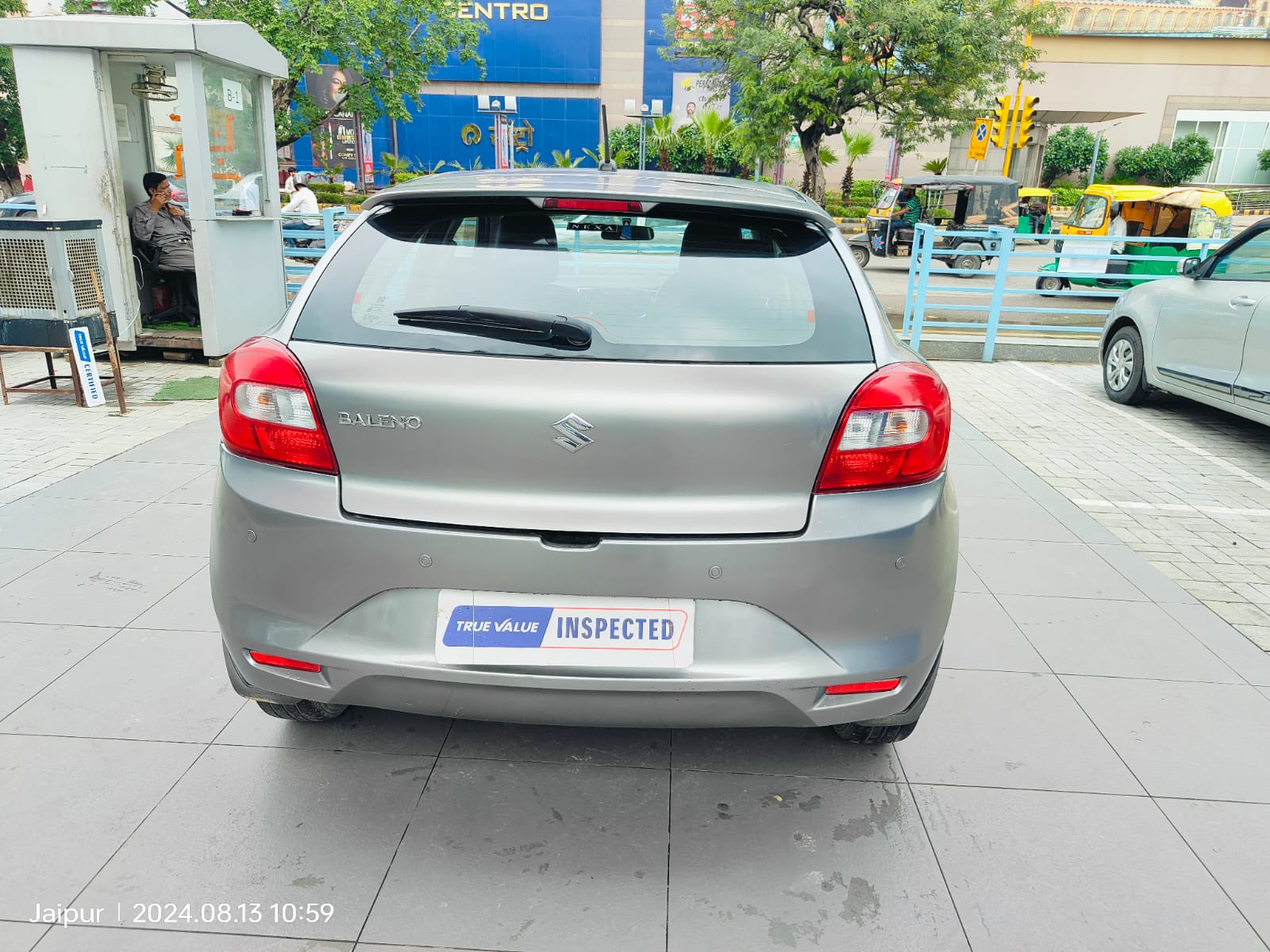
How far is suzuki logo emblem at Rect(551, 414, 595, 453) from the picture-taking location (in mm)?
2010

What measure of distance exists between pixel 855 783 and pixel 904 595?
0.78 meters

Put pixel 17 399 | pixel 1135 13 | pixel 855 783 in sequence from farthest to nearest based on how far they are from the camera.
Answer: pixel 1135 13 < pixel 17 399 < pixel 855 783

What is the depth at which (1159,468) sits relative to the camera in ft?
20.3

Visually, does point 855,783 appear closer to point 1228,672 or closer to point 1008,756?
point 1008,756

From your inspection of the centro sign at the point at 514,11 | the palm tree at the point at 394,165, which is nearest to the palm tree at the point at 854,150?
the centro sign at the point at 514,11

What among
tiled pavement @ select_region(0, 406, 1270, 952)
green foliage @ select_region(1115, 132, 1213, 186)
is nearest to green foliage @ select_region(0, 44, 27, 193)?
tiled pavement @ select_region(0, 406, 1270, 952)

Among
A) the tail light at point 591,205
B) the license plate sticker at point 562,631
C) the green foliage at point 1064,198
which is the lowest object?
the license plate sticker at point 562,631

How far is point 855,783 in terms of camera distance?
8.66 feet

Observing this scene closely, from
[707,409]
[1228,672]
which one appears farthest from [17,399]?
Answer: [1228,672]

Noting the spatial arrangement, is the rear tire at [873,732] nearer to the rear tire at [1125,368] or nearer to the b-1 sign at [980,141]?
the rear tire at [1125,368]

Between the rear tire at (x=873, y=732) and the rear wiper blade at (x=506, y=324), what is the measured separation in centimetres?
138

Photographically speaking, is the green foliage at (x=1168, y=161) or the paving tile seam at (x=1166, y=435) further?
the green foliage at (x=1168, y=161)

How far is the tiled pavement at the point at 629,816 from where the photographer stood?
210 cm

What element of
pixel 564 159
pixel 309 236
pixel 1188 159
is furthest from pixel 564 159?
pixel 309 236
